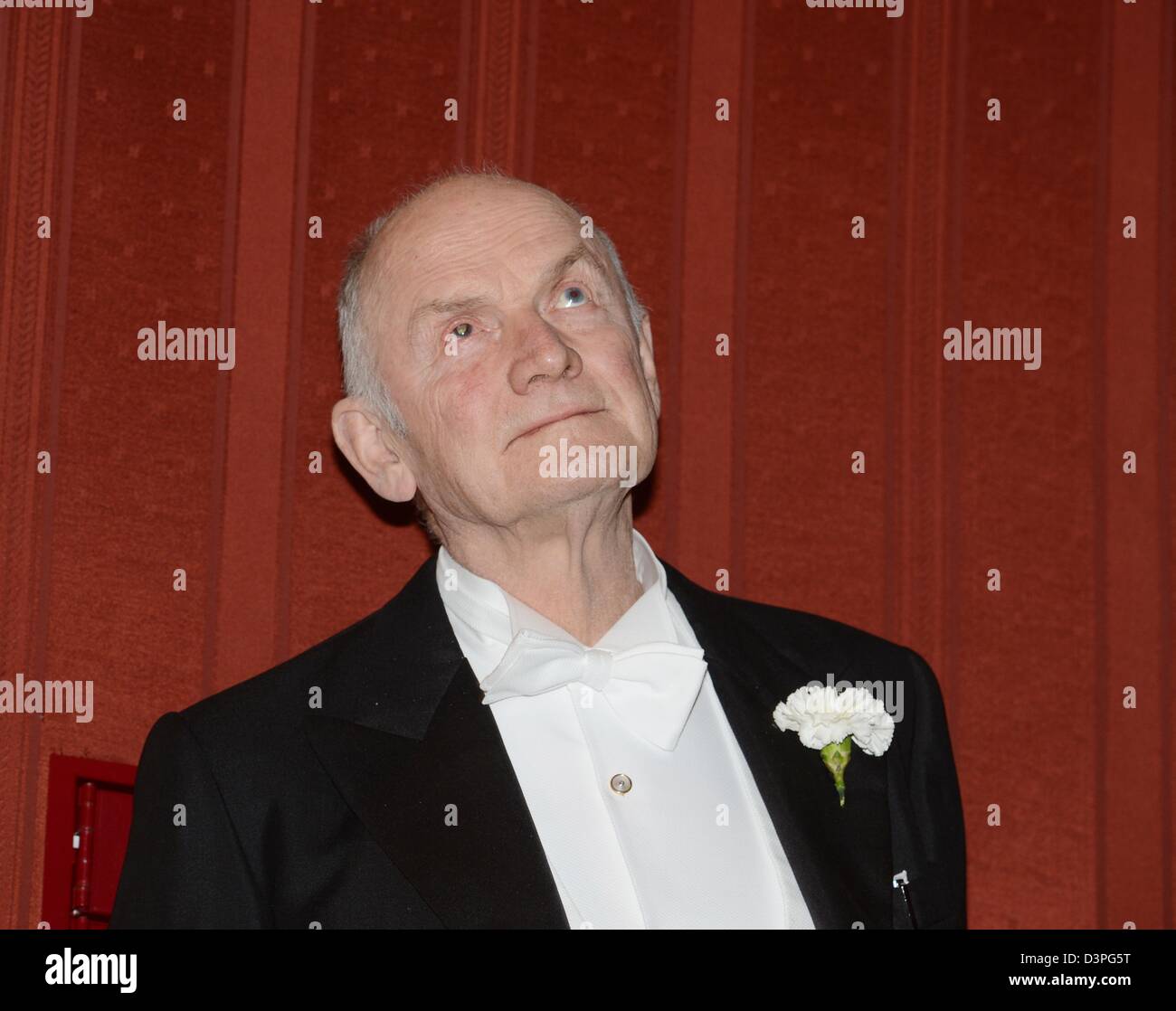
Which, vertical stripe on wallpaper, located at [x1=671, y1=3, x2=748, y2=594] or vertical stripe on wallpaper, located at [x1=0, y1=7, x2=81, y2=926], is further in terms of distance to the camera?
vertical stripe on wallpaper, located at [x1=671, y1=3, x2=748, y2=594]

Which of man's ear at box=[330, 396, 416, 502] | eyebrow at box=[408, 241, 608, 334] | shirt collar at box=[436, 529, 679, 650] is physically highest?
eyebrow at box=[408, 241, 608, 334]

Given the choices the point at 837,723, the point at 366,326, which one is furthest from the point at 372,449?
the point at 837,723

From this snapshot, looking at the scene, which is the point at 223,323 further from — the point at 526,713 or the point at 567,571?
the point at 526,713

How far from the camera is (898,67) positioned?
7.43 ft

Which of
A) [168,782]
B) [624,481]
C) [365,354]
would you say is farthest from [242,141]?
[168,782]

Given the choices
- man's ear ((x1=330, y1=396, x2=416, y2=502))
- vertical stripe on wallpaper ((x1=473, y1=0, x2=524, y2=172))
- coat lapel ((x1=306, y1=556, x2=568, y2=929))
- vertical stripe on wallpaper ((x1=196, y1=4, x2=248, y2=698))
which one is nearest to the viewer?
coat lapel ((x1=306, y1=556, x2=568, y2=929))

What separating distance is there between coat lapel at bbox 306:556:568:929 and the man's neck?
0.09 metres

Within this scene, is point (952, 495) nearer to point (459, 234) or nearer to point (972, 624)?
point (972, 624)

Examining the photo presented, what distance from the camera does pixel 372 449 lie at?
6.16 ft

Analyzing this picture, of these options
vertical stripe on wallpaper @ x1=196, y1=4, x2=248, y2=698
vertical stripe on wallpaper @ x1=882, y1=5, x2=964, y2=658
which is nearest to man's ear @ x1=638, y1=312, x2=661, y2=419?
vertical stripe on wallpaper @ x1=882, y1=5, x2=964, y2=658

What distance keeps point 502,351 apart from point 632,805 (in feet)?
1.80

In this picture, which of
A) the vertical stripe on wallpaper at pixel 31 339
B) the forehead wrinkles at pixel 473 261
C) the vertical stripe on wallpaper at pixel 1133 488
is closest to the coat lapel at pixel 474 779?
the forehead wrinkles at pixel 473 261

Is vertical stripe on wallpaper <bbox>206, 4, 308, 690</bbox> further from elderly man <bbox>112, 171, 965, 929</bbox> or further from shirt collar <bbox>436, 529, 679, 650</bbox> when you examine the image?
shirt collar <bbox>436, 529, 679, 650</bbox>

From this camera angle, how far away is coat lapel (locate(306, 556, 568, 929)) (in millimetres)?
1491
